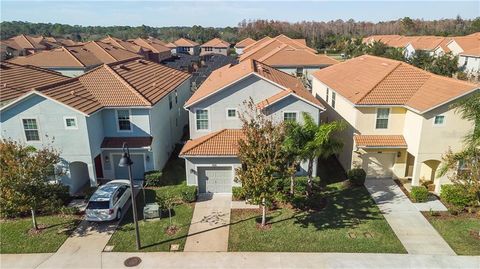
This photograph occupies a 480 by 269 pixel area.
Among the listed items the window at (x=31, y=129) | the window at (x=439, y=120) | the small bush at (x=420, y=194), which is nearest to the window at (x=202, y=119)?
the window at (x=31, y=129)

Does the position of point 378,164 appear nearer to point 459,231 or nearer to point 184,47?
point 459,231

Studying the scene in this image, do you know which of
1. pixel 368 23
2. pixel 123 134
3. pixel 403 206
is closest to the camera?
pixel 403 206

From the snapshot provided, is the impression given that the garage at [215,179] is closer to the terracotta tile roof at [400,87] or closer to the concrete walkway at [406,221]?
the concrete walkway at [406,221]

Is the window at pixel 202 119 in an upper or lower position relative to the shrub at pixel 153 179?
upper

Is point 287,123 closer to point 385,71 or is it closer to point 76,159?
point 385,71

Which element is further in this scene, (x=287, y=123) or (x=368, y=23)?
(x=368, y=23)

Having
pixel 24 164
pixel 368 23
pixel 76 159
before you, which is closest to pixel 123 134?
pixel 76 159
